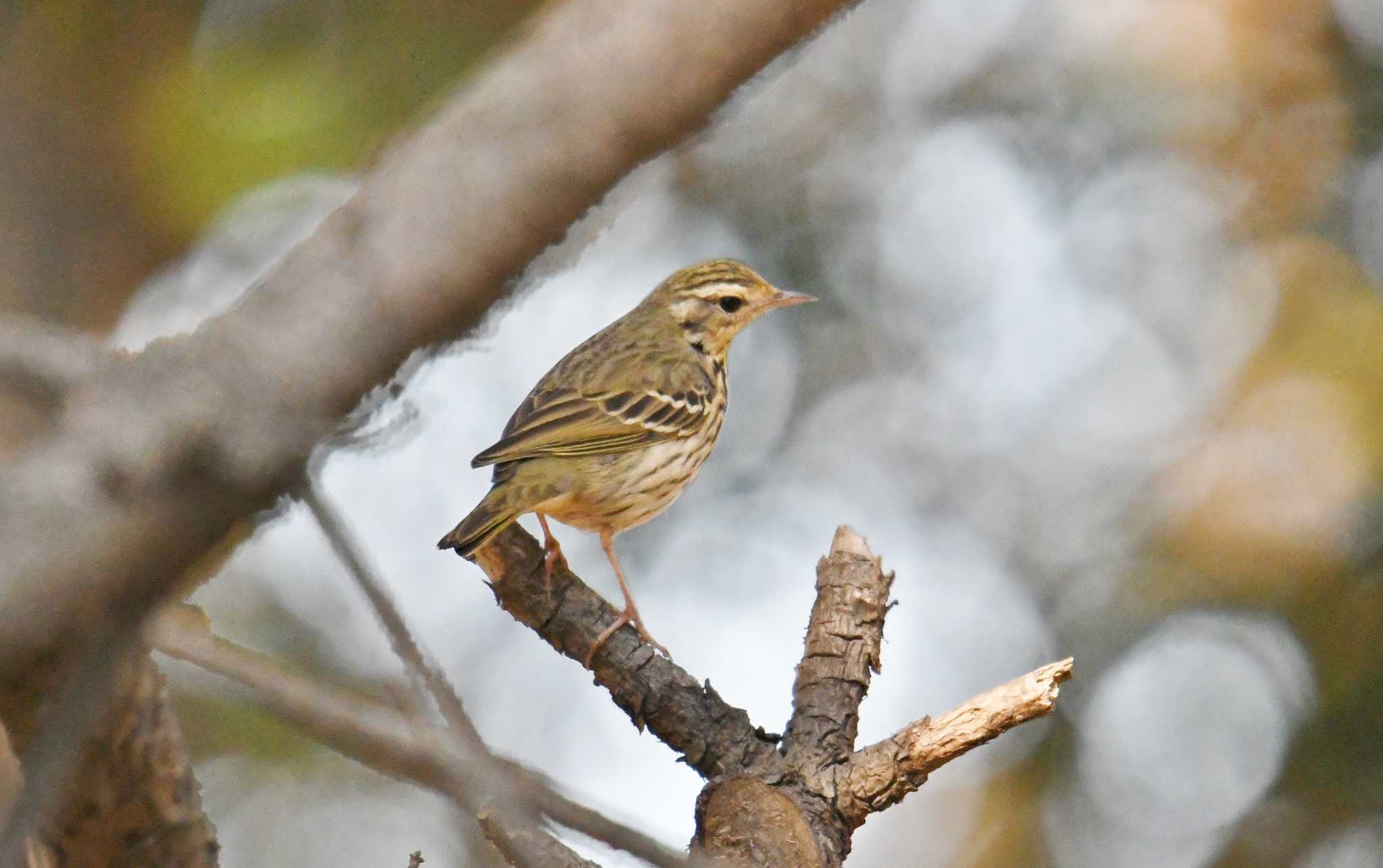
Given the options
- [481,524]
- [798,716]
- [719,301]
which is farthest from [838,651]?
[719,301]

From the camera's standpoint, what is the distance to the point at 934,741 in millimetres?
3822

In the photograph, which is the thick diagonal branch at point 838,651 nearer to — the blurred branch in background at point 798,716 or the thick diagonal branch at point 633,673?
the blurred branch in background at point 798,716

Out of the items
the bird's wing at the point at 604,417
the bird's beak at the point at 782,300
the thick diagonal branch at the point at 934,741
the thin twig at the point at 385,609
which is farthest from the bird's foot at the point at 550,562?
the thin twig at the point at 385,609

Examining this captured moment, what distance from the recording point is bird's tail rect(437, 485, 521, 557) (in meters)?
4.14

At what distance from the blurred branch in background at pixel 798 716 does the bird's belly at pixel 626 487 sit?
32.3 inches

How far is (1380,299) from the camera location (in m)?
6.93

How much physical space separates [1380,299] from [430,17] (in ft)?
15.5

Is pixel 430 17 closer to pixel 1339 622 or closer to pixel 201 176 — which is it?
pixel 201 176

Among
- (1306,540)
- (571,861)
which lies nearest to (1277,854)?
(1306,540)

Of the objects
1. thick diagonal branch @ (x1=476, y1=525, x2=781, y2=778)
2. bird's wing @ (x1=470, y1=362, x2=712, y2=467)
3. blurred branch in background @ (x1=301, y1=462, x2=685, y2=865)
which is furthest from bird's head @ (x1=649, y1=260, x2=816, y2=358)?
blurred branch in background @ (x1=301, y1=462, x2=685, y2=865)

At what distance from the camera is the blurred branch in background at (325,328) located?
4.01 ft

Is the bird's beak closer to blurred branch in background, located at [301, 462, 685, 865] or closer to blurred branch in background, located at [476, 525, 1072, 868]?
blurred branch in background, located at [476, 525, 1072, 868]

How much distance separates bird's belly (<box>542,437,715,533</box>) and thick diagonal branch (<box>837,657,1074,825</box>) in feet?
5.30

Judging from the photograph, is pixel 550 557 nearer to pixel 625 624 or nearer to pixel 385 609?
pixel 625 624
